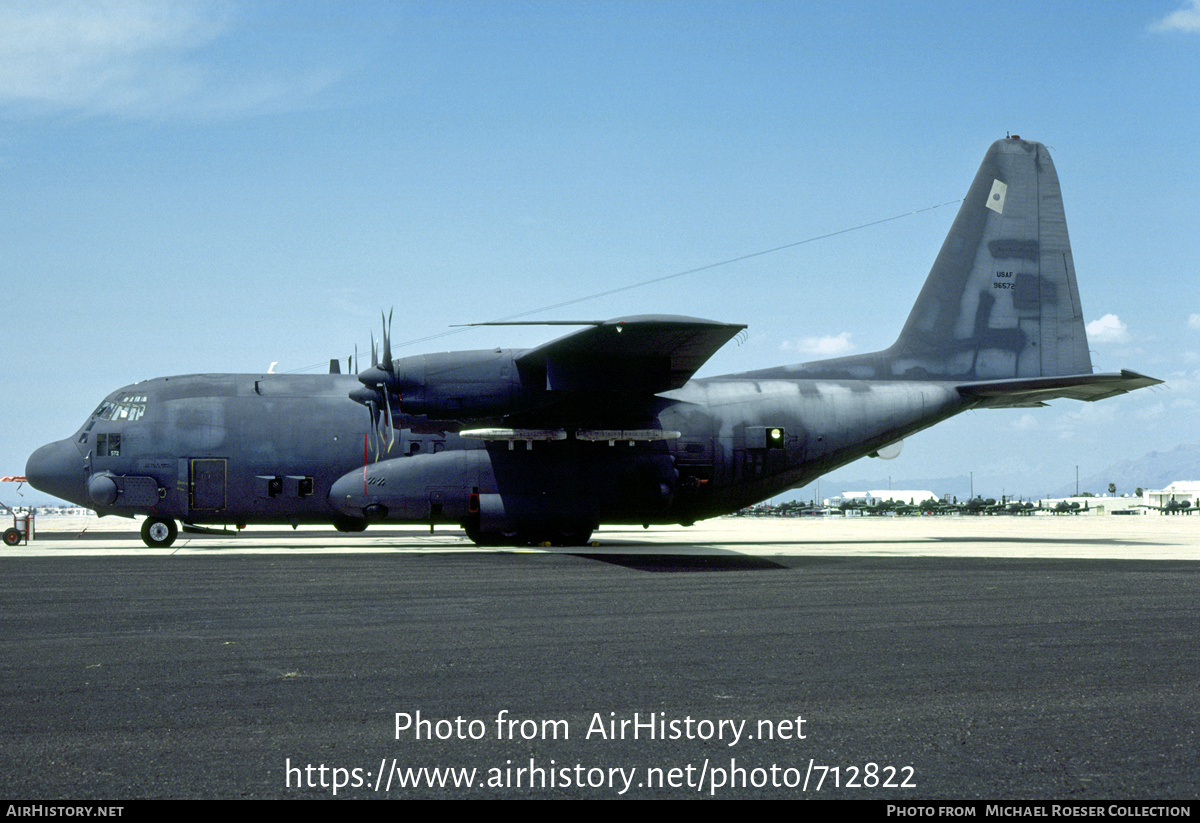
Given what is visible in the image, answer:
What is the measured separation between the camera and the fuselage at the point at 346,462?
77.9 ft

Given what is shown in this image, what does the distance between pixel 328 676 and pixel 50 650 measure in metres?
3.08

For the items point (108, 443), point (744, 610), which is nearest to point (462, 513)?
point (108, 443)

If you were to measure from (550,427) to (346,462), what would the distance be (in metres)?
5.38

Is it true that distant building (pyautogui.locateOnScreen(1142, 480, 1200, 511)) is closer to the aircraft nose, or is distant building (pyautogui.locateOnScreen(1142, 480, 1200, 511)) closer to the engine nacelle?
the engine nacelle

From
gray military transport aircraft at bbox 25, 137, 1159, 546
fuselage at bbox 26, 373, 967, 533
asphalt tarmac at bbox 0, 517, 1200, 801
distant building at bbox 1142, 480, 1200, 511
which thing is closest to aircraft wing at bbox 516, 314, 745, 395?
gray military transport aircraft at bbox 25, 137, 1159, 546

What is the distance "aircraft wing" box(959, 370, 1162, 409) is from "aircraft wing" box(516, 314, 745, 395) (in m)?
9.49

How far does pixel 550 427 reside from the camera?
23.3m

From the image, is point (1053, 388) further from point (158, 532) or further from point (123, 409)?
point (123, 409)

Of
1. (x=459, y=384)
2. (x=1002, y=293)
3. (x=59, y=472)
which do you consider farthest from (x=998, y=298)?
(x=59, y=472)

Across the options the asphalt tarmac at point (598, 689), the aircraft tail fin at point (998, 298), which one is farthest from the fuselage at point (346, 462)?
the asphalt tarmac at point (598, 689)

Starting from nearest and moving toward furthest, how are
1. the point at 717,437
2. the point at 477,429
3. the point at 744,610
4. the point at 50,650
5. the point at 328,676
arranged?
1. the point at 328,676
2. the point at 50,650
3. the point at 744,610
4. the point at 477,429
5. the point at 717,437

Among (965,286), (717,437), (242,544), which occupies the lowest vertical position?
(242,544)

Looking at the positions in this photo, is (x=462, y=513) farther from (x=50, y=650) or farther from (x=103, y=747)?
(x=103, y=747)

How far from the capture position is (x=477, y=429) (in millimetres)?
23234
